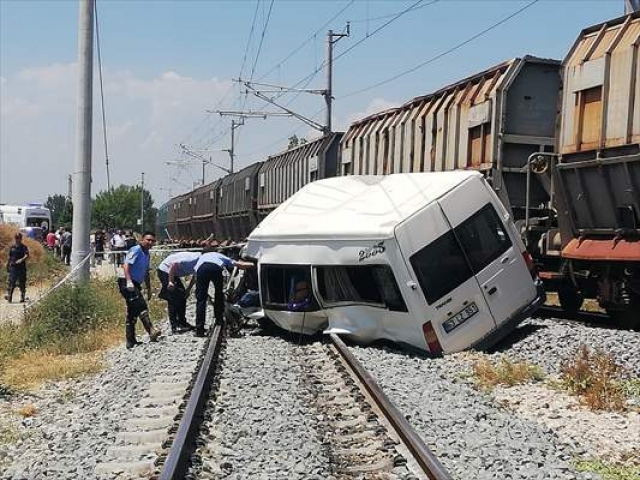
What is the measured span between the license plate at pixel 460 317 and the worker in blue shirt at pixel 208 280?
3.58 meters

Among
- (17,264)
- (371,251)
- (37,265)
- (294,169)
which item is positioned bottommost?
(37,265)

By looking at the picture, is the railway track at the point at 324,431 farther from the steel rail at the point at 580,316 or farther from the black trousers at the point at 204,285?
the steel rail at the point at 580,316

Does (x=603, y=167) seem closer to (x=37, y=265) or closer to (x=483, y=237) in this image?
(x=483, y=237)

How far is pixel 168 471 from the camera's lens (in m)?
5.07

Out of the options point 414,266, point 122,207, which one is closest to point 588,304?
point 414,266

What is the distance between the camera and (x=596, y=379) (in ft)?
26.5

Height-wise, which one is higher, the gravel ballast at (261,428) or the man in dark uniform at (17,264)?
the man in dark uniform at (17,264)

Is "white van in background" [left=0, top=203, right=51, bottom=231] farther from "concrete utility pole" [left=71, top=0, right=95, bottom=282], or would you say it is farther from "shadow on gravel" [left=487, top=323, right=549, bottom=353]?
"shadow on gravel" [left=487, top=323, right=549, bottom=353]

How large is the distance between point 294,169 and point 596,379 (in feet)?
55.6

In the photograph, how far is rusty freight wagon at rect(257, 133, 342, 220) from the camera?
73.0 ft

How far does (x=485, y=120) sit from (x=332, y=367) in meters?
5.96

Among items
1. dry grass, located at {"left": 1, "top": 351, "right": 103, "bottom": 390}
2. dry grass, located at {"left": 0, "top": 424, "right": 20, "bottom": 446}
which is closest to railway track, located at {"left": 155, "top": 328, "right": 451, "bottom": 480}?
dry grass, located at {"left": 0, "top": 424, "right": 20, "bottom": 446}

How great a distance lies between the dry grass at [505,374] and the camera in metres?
8.62

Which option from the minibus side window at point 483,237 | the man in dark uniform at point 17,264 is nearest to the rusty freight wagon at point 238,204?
the man in dark uniform at point 17,264
